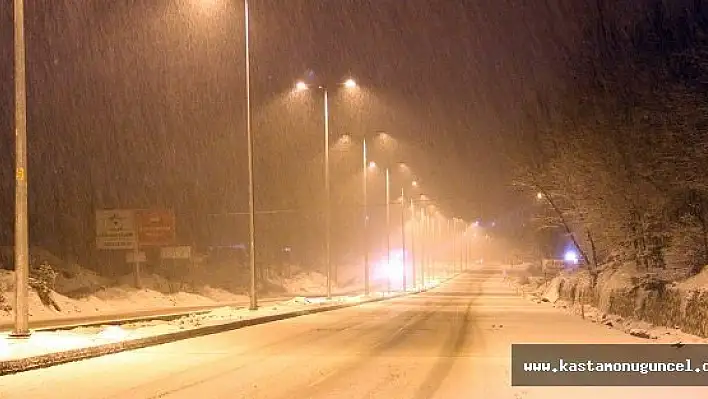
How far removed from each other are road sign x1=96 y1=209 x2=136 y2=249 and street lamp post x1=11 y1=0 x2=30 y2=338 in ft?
152

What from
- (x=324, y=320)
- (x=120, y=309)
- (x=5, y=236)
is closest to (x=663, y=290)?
(x=324, y=320)

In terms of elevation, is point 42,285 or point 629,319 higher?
point 42,285

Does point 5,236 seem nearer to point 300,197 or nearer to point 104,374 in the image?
point 300,197

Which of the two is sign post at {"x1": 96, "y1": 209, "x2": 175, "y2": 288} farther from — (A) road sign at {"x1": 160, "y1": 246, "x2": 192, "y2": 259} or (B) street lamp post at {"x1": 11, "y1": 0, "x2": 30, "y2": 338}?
(B) street lamp post at {"x1": 11, "y1": 0, "x2": 30, "y2": 338}

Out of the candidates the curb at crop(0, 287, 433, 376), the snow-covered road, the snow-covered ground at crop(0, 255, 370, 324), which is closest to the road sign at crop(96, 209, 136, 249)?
the snow-covered ground at crop(0, 255, 370, 324)

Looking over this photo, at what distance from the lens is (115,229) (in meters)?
65.1

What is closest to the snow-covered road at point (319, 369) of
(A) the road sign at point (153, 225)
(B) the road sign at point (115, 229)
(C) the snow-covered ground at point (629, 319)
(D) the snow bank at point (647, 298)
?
(C) the snow-covered ground at point (629, 319)

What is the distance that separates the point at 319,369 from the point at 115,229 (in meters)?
50.9

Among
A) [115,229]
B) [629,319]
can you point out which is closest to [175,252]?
[115,229]

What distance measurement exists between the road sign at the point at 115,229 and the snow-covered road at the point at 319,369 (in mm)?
39824

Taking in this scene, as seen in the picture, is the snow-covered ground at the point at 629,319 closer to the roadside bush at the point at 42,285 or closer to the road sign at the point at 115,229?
→ the roadside bush at the point at 42,285

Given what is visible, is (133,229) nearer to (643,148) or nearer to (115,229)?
(115,229)

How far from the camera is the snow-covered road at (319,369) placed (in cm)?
1337

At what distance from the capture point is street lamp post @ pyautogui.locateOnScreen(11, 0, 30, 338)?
1930 centimetres
